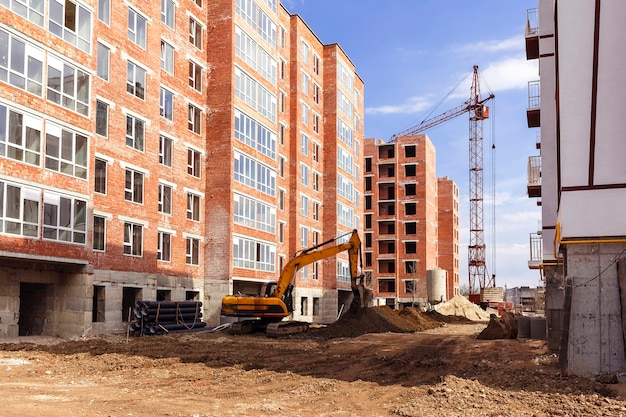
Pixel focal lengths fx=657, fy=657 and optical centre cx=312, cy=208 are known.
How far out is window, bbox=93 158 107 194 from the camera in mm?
31102

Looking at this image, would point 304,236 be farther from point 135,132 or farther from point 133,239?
point 135,132

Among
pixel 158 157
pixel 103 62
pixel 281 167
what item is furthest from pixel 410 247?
pixel 103 62

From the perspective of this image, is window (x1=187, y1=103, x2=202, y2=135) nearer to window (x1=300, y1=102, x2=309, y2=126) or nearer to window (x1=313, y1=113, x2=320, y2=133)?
window (x1=300, y1=102, x2=309, y2=126)

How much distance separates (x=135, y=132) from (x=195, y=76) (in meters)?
8.49

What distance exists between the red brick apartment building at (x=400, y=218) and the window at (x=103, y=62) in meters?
62.0

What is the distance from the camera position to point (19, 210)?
24.7 m

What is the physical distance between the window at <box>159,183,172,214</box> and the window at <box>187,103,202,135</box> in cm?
470

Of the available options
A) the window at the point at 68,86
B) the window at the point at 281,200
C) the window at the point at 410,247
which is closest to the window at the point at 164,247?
the window at the point at 68,86

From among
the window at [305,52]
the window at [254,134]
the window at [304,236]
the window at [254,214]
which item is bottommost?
the window at [304,236]

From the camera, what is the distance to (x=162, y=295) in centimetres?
3622

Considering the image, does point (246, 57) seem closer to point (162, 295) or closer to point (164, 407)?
point (162, 295)

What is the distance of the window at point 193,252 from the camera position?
39122mm

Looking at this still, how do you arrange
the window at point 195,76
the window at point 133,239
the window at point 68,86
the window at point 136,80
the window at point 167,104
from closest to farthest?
the window at point 68,86 < the window at point 133,239 < the window at point 136,80 < the window at point 167,104 < the window at point 195,76

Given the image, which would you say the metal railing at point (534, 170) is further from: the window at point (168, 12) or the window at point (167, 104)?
the window at point (168, 12)
